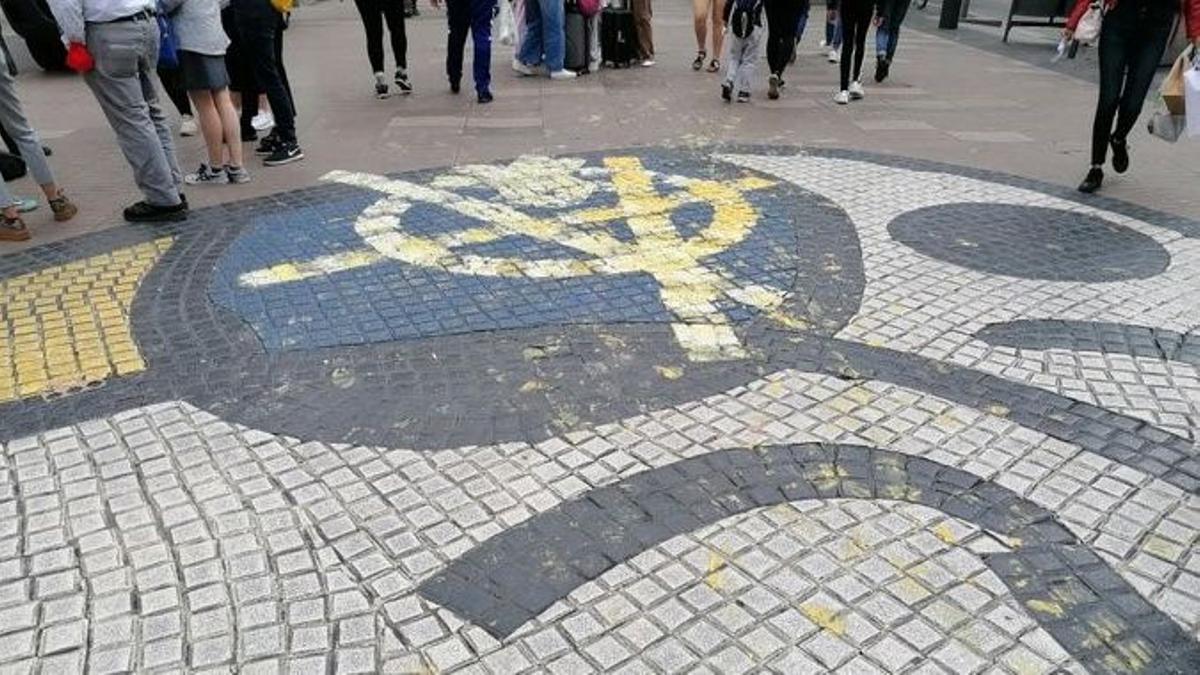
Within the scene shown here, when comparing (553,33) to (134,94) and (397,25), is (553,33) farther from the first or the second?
(134,94)

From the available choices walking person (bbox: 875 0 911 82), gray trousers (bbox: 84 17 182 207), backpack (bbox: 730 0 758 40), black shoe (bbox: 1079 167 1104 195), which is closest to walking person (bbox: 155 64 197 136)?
gray trousers (bbox: 84 17 182 207)

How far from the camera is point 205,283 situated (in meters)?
4.51

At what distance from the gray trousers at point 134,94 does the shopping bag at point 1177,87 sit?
Result: 6207 mm

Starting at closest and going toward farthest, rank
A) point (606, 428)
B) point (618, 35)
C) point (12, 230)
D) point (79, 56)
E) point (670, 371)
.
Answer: point (606, 428)
point (670, 371)
point (79, 56)
point (12, 230)
point (618, 35)

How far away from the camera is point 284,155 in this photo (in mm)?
6727

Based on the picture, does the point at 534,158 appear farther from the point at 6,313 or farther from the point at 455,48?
the point at 6,313

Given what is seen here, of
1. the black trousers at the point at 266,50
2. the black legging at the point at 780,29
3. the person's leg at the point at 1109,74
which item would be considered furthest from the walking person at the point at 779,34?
the black trousers at the point at 266,50

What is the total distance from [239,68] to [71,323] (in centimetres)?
376

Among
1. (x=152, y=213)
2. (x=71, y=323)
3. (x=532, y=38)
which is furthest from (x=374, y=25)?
(x=71, y=323)

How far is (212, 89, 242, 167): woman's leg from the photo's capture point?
585 cm

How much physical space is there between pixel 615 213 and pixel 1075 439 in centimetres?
309

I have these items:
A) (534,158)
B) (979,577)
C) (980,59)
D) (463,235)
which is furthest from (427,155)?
(980,59)

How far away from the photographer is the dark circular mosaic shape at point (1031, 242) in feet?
15.6

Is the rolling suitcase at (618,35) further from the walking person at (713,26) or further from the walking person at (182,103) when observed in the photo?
the walking person at (182,103)
